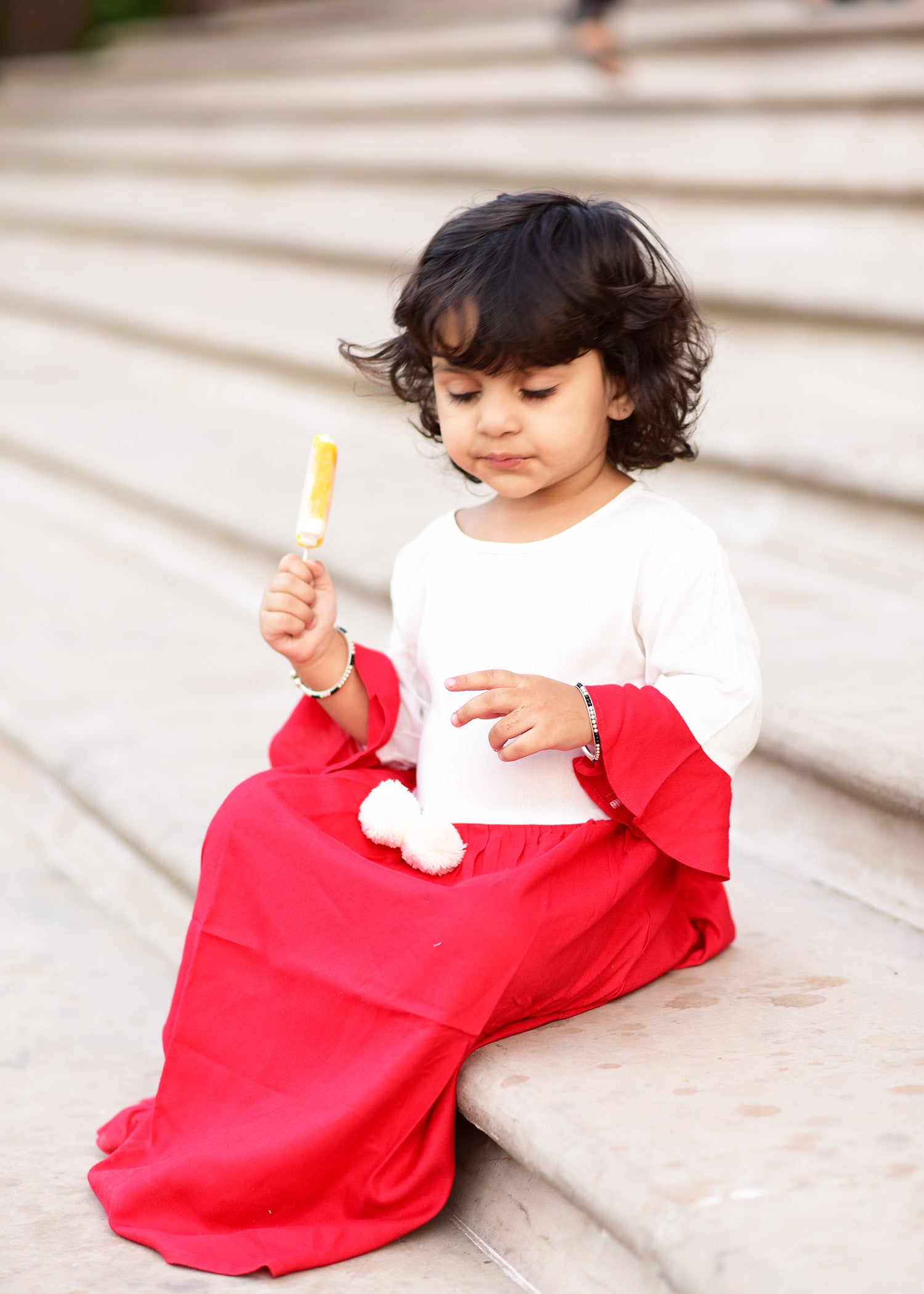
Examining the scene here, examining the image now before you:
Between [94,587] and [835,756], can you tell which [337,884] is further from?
[94,587]

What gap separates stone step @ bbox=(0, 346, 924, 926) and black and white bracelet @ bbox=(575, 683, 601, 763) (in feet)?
1.66

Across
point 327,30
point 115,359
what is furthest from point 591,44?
point 327,30

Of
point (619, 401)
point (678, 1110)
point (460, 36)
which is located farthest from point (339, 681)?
point (460, 36)

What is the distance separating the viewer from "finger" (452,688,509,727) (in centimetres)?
138

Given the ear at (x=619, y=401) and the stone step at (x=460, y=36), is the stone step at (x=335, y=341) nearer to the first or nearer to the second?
the ear at (x=619, y=401)

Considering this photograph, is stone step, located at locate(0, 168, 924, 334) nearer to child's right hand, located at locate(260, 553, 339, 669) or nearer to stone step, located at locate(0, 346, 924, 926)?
stone step, located at locate(0, 346, 924, 926)

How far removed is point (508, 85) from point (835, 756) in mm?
4213

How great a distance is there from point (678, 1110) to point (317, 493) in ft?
2.40

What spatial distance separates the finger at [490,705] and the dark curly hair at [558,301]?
0.32m

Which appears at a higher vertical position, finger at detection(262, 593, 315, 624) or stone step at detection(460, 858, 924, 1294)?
finger at detection(262, 593, 315, 624)

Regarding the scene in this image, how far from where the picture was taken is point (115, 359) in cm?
482

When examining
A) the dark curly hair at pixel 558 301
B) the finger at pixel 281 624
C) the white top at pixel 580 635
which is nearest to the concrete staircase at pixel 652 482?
the white top at pixel 580 635

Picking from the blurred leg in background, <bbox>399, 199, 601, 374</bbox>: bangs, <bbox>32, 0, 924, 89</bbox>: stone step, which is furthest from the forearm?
the blurred leg in background

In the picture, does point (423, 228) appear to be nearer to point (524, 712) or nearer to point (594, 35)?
point (594, 35)
